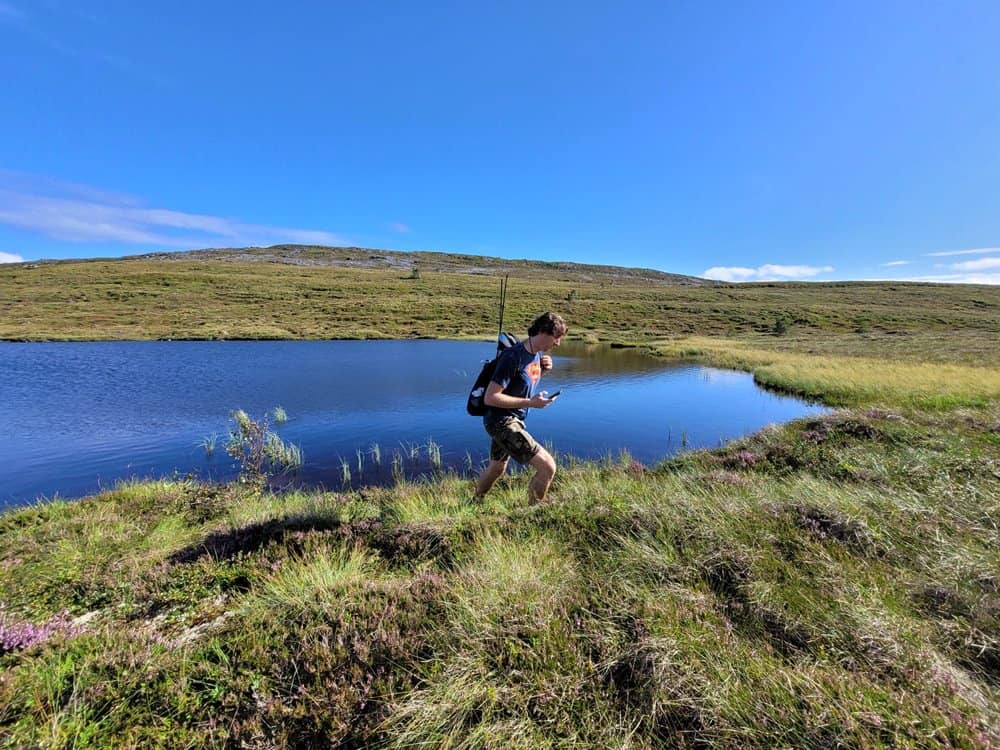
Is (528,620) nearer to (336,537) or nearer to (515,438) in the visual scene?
(515,438)

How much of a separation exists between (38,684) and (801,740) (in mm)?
4333

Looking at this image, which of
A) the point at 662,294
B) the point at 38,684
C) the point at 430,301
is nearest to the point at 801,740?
the point at 38,684

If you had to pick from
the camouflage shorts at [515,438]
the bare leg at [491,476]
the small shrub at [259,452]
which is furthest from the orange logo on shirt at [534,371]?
the small shrub at [259,452]

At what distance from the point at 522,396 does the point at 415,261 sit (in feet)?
478

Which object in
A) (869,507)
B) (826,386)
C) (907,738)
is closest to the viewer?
(907,738)

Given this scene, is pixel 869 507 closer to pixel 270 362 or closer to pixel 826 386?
pixel 826 386

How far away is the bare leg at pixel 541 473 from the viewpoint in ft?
18.7

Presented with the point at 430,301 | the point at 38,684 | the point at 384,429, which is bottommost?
the point at 384,429

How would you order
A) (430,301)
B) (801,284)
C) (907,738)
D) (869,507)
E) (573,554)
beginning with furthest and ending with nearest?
(801,284), (430,301), (869,507), (573,554), (907,738)

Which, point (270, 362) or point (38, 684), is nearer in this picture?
point (38, 684)

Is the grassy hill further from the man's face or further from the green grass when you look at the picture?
the man's face

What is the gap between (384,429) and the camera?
48.0 feet

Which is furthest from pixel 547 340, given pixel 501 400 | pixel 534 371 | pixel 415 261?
pixel 415 261

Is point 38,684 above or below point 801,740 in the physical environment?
below
